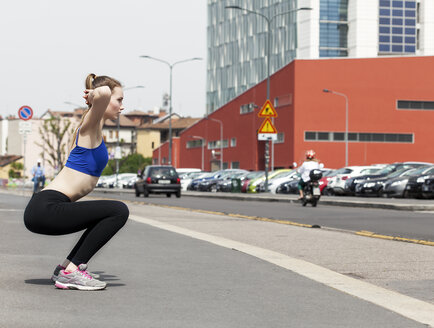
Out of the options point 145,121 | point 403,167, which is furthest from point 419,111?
point 145,121

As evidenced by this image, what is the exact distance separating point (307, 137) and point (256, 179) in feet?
106

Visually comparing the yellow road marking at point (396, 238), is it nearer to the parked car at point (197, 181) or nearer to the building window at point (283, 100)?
the parked car at point (197, 181)

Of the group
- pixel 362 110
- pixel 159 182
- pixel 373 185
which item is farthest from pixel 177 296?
pixel 362 110

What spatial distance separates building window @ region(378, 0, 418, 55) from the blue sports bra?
92.2 m

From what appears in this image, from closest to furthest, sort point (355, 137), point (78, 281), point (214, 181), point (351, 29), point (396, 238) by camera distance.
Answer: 1. point (78, 281)
2. point (396, 238)
3. point (214, 181)
4. point (355, 137)
5. point (351, 29)

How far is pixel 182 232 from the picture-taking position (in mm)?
14070

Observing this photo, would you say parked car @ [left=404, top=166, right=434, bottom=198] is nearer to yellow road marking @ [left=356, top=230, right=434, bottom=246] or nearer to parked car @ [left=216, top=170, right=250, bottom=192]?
yellow road marking @ [left=356, top=230, right=434, bottom=246]

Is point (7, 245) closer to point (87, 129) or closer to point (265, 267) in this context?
point (265, 267)

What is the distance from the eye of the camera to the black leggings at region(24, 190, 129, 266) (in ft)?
21.9

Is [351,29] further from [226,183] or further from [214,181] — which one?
[226,183]

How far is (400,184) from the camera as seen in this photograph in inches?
1278

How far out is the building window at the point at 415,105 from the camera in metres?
79.4

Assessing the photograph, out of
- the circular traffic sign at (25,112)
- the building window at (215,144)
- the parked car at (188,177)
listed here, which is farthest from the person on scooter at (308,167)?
the building window at (215,144)

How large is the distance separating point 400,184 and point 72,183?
26.9 meters
